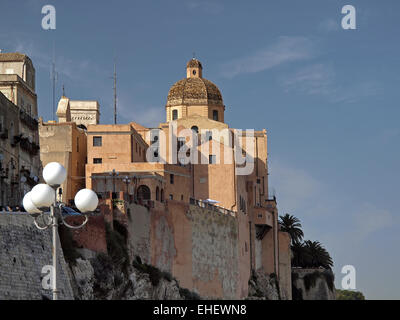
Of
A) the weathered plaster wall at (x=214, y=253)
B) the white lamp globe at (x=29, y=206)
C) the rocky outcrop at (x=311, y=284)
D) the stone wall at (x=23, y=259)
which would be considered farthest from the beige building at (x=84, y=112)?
the white lamp globe at (x=29, y=206)

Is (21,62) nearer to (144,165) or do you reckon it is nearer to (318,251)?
(144,165)

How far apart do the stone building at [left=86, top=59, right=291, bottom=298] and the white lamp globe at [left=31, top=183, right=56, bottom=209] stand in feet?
142

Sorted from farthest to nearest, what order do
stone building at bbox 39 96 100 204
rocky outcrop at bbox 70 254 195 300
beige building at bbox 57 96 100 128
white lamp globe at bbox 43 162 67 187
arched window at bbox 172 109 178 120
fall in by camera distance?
arched window at bbox 172 109 178 120
beige building at bbox 57 96 100 128
stone building at bbox 39 96 100 204
rocky outcrop at bbox 70 254 195 300
white lamp globe at bbox 43 162 67 187

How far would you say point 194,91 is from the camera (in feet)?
354

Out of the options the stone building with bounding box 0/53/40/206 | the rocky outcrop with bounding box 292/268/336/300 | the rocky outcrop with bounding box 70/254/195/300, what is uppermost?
the stone building with bounding box 0/53/40/206

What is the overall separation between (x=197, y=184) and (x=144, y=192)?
1180cm

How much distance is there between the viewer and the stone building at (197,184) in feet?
258

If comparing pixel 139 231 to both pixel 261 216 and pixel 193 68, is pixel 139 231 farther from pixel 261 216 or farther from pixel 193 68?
pixel 193 68

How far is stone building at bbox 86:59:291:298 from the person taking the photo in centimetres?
7862

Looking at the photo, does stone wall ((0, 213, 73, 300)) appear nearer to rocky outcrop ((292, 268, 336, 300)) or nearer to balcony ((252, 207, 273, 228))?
balcony ((252, 207, 273, 228))

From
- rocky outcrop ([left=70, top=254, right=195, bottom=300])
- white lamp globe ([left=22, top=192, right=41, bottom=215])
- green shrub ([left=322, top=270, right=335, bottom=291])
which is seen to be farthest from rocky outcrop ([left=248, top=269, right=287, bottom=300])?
white lamp globe ([left=22, top=192, right=41, bottom=215])

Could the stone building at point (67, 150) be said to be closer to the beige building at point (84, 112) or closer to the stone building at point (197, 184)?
the stone building at point (197, 184)
